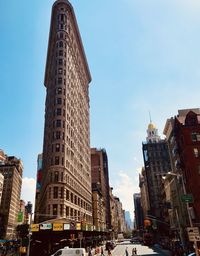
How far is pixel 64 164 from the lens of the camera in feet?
196

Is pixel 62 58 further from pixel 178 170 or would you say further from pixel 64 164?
pixel 178 170

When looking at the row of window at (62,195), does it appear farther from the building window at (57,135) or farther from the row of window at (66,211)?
the building window at (57,135)

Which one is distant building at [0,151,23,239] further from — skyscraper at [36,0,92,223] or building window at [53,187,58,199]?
building window at [53,187,58,199]

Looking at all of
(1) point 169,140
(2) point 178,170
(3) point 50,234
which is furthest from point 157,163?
(3) point 50,234

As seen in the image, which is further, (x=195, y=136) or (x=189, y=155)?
(x=195, y=136)

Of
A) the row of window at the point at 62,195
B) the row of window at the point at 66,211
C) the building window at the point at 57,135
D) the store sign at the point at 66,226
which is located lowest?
the store sign at the point at 66,226

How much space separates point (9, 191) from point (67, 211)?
126 meters

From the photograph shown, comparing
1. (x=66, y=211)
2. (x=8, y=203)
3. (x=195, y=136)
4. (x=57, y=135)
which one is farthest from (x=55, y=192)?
(x=8, y=203)

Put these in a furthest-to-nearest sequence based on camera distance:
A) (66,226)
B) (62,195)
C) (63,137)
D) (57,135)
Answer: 1. (63,137)
2. (57,135)
3. (62,195)
4. (66,226)

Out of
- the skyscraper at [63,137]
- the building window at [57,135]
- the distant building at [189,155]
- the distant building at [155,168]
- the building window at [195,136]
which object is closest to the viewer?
the distant building at [189,155]

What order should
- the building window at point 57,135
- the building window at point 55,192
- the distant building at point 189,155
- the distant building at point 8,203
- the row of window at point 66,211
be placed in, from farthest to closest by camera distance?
the distant building at point 8,203, the building window at point 57,135, the building window at point 55,192, the row of window at point 66,211, the distant building at point 189,155

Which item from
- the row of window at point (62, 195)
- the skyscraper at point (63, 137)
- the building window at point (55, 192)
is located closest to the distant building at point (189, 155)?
the row of window at point (62, 195)

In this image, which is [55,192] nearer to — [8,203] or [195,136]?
[195,136]

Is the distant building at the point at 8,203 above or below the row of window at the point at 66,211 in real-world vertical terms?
above
